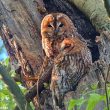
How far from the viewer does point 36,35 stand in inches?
160

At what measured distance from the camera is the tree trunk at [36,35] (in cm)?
369

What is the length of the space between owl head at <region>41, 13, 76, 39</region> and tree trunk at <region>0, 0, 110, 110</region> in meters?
0.14

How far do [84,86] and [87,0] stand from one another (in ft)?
4.90

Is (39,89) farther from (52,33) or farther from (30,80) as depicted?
(52,33)

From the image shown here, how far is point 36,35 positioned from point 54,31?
229 mm

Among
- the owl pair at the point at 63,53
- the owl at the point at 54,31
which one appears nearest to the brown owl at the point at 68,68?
the owl pair at the point at 63,53

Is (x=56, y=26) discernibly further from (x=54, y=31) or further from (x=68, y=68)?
(x=68, y=68)

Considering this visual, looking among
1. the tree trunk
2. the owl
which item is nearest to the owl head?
the owl

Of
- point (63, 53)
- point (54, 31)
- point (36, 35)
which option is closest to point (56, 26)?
point (54, 31)

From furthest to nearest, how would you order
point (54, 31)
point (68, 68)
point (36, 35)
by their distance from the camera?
1. point (36, 35)
2. point (54, 31)
3. point (68, 68)

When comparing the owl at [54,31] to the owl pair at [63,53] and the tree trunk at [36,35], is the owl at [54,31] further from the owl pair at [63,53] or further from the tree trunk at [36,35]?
the tree trunk at [36,35]

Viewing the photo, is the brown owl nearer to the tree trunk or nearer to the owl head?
the tree trunk

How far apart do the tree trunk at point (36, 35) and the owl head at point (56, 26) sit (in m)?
0.14

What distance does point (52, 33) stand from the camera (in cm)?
392
